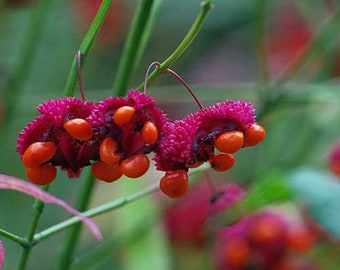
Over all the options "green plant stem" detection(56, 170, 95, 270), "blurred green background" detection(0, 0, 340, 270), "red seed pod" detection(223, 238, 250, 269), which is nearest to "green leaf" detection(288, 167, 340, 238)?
"blurred green background" detection(0, 0, 340, 270)

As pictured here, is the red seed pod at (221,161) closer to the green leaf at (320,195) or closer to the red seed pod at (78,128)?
the red seed pod at (78,128)

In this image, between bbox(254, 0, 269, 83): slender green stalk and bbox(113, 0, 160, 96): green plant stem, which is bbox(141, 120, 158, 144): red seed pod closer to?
bbox(113, 0, 160, 96): green plant stem

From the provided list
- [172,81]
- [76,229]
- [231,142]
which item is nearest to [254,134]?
[231,142]

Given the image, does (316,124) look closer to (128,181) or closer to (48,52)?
(128,181)

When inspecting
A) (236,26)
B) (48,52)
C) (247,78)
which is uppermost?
(48,52)

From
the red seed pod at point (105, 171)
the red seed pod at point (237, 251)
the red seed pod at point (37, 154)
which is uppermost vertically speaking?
the red seed pod at point (37, 154)

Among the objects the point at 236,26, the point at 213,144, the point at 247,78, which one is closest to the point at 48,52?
the point at 236,26

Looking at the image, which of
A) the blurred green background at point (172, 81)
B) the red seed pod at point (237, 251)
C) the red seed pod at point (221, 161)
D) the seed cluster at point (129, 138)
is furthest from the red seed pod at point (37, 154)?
the red seed pod at point (237, 251)
